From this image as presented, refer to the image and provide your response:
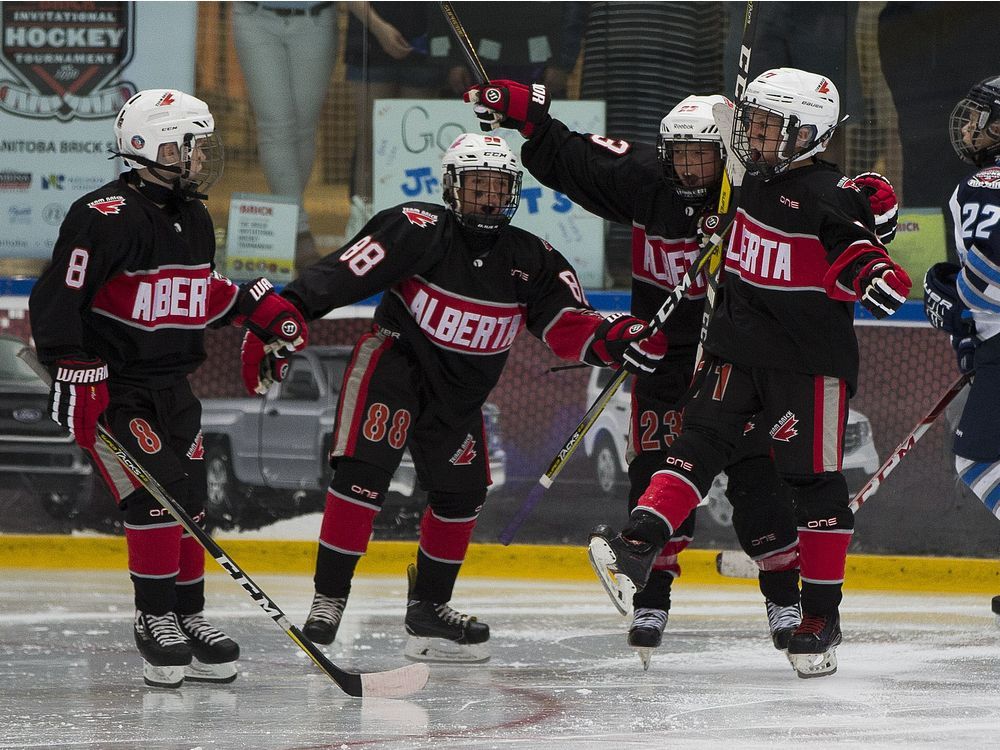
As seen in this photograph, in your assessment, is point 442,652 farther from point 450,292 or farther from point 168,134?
point 168,134

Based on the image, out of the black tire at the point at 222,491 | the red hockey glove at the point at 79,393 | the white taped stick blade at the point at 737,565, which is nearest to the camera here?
the red hockey glove at the point at 79,393

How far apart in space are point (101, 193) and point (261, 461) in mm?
2070

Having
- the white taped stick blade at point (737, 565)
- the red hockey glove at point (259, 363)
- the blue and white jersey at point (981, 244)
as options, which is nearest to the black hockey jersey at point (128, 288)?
the red hockey glove at point (259, 363)

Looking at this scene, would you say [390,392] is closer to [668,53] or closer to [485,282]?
[485,282]

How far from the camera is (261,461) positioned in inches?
205

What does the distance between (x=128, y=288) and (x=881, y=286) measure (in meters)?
1.55

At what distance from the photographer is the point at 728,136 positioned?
3.43 metres

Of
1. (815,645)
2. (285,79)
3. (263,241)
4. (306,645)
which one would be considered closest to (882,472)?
(815,645)

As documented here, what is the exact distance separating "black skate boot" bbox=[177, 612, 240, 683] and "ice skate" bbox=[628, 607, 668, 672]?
91 centimetres

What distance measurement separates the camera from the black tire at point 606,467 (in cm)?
510

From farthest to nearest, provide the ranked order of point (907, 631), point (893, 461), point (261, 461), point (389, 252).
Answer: point (261, 461) → point (907, 631) → point (893, 461) → point (389, 252)

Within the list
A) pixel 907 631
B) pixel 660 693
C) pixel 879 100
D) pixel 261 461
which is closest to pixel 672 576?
pixel 660 693

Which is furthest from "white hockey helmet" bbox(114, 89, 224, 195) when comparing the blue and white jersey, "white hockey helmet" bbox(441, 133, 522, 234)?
the blue and white jersey

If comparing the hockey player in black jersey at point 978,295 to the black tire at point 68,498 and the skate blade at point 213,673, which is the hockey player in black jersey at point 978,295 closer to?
the skate blade at point 213,673
